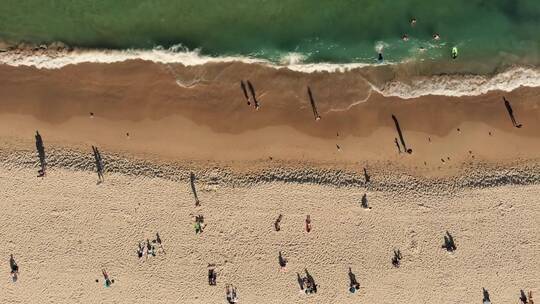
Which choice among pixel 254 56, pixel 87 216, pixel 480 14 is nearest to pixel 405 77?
pixel 480 14

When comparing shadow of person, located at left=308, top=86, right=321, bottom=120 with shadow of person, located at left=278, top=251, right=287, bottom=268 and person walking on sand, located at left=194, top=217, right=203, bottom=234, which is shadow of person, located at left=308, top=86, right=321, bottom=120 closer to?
shadow of person, located at left=278, top=251, right=287, bottom=268

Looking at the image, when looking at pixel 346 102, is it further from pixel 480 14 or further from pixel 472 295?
pixel 472 295

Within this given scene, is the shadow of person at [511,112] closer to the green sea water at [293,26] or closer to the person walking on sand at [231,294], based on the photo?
the green sea water at [293,26]

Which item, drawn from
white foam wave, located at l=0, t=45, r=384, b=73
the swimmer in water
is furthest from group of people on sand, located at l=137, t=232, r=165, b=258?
the swimmer in water

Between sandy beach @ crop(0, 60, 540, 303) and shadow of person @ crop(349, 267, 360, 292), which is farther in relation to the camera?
shadow of person @ crop(349, 267, 360, 292)

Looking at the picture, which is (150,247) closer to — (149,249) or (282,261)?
(149,249)

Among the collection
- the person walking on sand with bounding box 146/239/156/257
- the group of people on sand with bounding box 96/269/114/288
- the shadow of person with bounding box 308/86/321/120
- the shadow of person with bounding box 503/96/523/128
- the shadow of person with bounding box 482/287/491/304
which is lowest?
the shadow of person with bounding box 482/287/491/304

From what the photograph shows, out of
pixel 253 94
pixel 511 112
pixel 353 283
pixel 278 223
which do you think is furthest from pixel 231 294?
pixel 511 112

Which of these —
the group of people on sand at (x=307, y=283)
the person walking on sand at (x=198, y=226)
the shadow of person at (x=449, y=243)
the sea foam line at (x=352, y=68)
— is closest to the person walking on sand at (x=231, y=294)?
the person walking on sand at (x=198, y=226)
